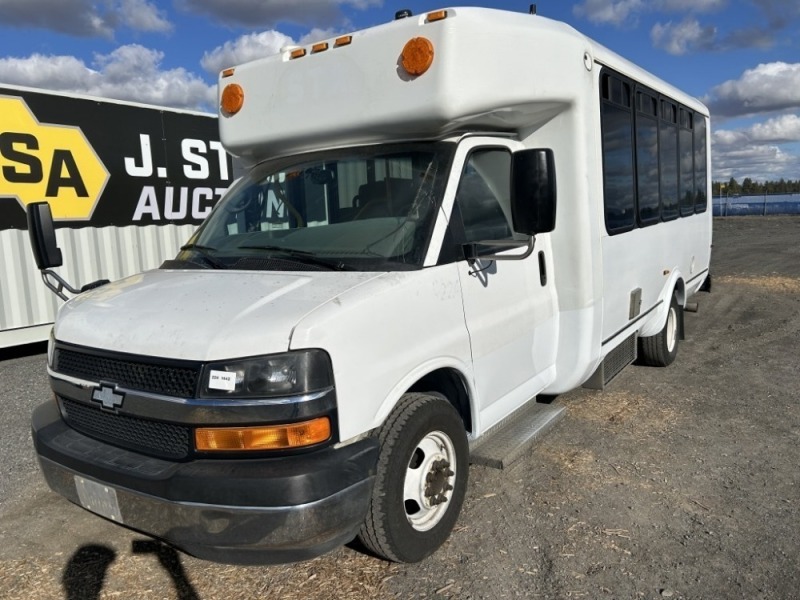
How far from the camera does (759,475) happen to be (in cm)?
429

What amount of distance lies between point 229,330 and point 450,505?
5.14ft

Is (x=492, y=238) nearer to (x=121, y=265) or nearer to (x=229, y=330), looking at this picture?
(x=229, y=330)

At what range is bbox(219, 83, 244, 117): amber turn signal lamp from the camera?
170 inches

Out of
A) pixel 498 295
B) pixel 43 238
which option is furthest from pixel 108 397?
pixel 498 295

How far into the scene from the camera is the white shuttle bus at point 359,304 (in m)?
2.67

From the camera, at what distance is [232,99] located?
435cm

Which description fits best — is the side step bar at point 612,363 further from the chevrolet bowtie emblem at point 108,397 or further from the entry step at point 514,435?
the chevrolet bowtie emblem at point 108,397

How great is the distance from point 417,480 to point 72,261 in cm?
678

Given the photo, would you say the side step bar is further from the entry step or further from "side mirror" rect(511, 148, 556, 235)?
"side mirror" rect(511, 148, 556, 235)

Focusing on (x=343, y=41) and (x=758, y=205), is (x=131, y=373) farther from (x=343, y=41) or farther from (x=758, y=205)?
(x=758, y=205)

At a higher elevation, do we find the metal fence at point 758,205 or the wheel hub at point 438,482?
the metal fence at point 758,205

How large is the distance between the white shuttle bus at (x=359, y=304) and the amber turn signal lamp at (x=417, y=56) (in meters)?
0.01

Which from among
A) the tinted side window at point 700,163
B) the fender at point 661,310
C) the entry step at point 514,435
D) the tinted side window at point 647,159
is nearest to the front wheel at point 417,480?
the entry step at point 514,435

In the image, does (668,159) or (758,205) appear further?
(758,205)
